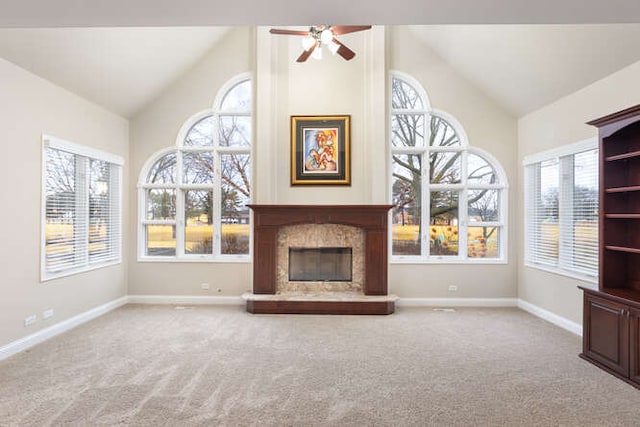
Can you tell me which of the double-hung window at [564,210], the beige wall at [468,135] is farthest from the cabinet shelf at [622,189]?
the beige wall at [468,135]

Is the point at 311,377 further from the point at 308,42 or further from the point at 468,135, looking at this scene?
the point at 468,135

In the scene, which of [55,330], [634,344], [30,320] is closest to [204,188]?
[55,330]

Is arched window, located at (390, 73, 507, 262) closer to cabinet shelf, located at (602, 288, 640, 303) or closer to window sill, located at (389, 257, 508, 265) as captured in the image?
window sill, located at (389, 257, 508, 265)

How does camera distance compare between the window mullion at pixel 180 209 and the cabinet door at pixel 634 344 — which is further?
the window mullion at pixel 180 209

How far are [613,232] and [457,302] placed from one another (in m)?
2.57

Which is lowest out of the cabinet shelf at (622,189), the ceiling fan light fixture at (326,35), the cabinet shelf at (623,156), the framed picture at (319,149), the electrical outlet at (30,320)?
the electrical outlet at (30,320)

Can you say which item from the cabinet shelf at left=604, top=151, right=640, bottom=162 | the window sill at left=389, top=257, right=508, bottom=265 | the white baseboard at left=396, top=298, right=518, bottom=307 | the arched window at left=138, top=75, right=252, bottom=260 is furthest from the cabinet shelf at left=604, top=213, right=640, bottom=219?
the arched window at left=138, top=75, right=252, bottom=260

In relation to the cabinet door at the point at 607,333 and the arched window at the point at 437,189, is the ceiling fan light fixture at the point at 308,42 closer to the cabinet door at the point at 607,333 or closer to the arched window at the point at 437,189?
the arched window at the point at 437,189

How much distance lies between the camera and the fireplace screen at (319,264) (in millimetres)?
5918

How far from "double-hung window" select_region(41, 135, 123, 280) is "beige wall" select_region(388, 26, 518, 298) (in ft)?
14.0

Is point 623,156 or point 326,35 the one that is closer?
point 623,156

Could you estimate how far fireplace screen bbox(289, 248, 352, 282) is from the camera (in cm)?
592

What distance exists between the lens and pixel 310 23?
8.05ft

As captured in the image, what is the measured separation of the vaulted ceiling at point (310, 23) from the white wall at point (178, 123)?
0.64 feet
